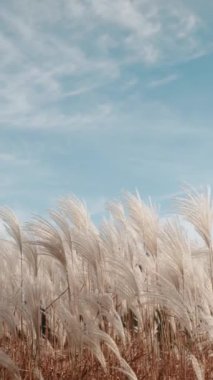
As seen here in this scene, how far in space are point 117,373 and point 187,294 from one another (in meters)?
0.89

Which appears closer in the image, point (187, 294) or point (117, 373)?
point (117, 373)

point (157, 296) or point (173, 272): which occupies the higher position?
point (173, 272)

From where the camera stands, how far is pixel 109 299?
4297 millimetres

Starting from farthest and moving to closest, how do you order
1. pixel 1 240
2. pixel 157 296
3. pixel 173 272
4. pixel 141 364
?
pixel 1 240
pixel 173 272
pixel 141 364
pixel 157 296

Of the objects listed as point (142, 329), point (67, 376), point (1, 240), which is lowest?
point (67, 376)

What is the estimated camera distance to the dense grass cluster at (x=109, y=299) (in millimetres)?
4082

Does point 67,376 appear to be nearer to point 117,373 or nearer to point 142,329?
point 117,373

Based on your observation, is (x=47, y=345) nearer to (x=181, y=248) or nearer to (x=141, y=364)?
(x=141, y=364)

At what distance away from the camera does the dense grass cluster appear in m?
4.08

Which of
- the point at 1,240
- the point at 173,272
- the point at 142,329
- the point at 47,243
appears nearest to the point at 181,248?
the point at 173,272

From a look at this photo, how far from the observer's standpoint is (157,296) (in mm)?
4188

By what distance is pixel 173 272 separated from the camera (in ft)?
16.0

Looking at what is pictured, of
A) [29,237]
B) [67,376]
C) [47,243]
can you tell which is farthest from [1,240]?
[67,376]

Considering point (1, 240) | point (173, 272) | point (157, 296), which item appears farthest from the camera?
point (1, 240)
